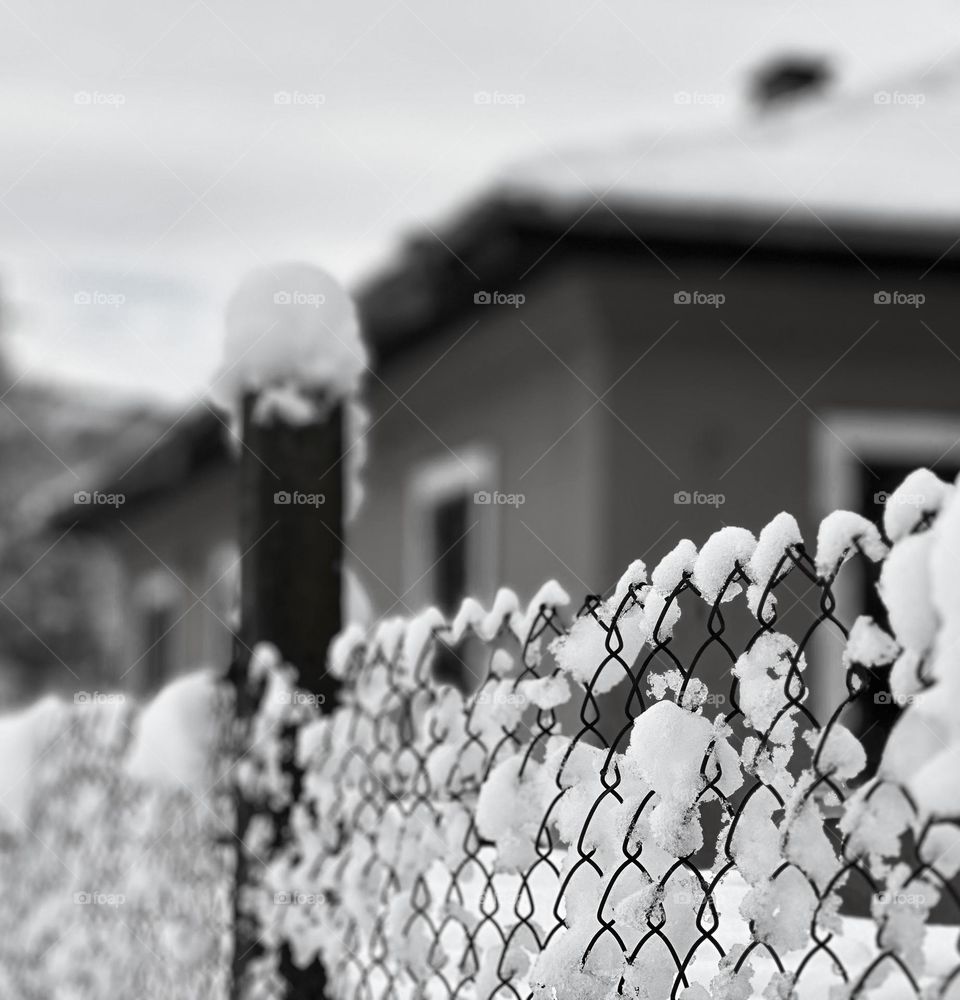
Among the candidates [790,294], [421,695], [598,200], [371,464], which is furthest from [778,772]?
[371,464]

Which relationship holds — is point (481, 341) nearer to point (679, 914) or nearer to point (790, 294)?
point (790, 294)

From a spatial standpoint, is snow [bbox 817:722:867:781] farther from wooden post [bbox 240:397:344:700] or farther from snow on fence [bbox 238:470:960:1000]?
wooden post [bbox 240:397:344:700]

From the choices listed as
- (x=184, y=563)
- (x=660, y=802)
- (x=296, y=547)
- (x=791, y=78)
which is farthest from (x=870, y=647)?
(x=184, y=563)

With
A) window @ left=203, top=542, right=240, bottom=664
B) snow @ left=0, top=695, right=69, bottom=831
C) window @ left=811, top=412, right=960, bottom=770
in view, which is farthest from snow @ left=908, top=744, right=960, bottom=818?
window @ left=203, top=542, right=240, bottom=664

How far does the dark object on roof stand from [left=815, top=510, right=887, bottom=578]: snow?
867 centimetres

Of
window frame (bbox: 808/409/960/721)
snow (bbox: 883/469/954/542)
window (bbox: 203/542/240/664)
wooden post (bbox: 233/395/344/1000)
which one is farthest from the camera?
window (bbox: 203/542/240/664)

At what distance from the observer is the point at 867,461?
712 cm

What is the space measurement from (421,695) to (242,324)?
894 millimetres

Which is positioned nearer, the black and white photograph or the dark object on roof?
the black and white photograph

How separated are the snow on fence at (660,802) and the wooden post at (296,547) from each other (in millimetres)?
167

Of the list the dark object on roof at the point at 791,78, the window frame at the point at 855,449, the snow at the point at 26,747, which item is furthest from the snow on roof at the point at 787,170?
the snow at the point at 26,747

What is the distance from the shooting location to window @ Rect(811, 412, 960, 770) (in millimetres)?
6961

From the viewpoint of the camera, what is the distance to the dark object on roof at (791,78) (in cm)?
930

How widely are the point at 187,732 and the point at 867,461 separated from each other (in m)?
5.17
